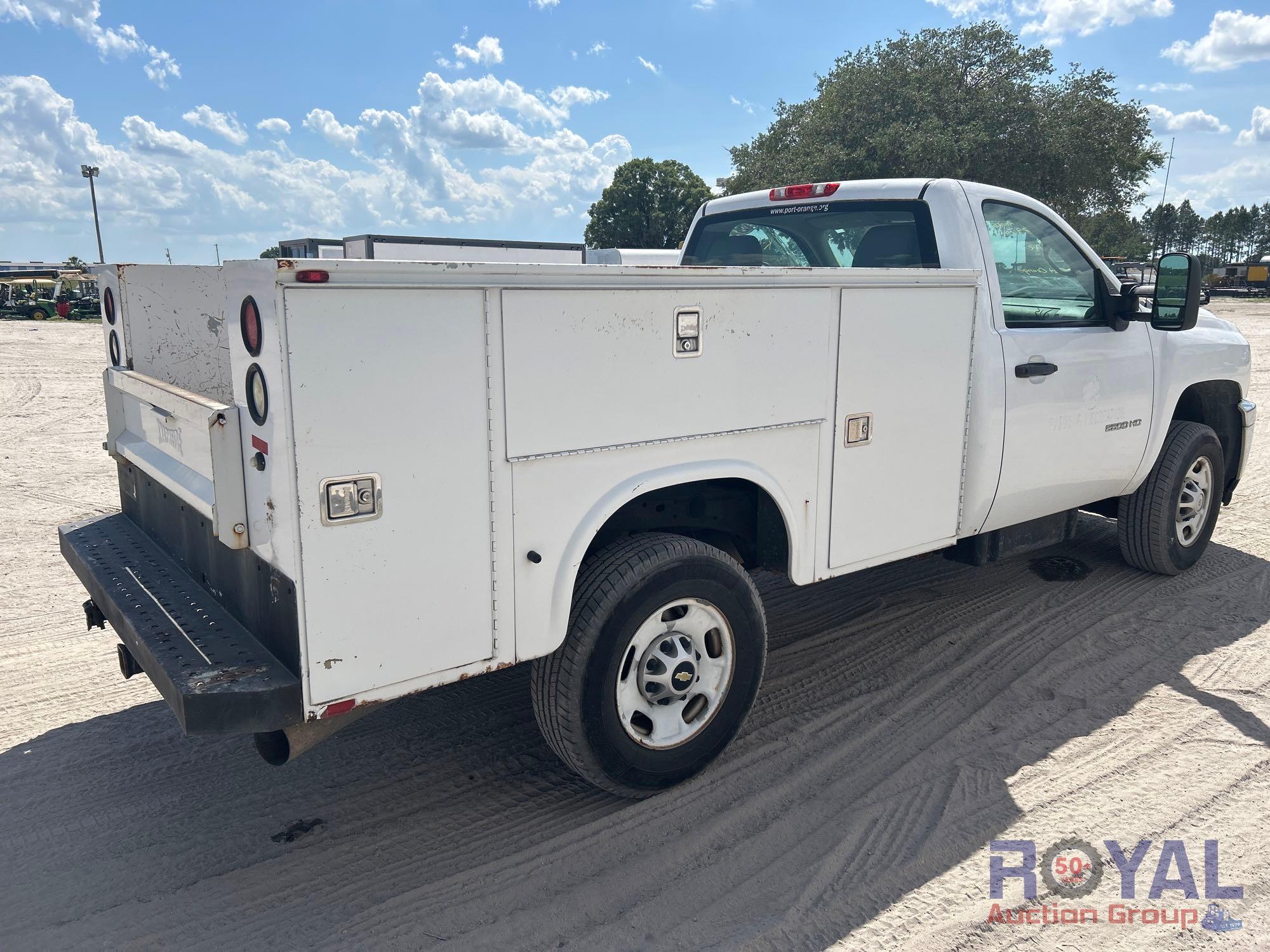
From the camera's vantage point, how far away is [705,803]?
3527mm

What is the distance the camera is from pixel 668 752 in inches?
138

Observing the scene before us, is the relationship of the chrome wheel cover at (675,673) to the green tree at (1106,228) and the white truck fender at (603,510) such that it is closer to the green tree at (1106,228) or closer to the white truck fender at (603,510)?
the white truck fender at (603,510)

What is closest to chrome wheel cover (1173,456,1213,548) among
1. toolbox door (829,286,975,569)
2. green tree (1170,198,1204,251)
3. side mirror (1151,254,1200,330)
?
side mirror (1151,254,1200,330)

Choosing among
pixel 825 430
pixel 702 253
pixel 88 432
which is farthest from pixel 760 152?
pixel 825 430

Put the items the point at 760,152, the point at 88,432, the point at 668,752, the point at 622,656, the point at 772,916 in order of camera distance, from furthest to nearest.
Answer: the point at 760,152 → the point at 88,432 → the point at 668,752 → the point at 622,656 → the point at 772,916

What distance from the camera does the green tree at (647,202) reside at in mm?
45344

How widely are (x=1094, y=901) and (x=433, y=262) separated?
279cm

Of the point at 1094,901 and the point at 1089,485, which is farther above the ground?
the point at 1089,485

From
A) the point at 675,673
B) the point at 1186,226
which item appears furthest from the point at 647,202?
the point at 1186,226

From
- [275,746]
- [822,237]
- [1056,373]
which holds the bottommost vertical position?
[275,746]

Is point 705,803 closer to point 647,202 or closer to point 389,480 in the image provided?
point 389,480

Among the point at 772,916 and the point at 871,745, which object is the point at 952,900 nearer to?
→ the point at 772,916

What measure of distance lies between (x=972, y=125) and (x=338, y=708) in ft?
85.3

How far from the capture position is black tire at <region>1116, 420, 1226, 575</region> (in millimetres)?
5672
